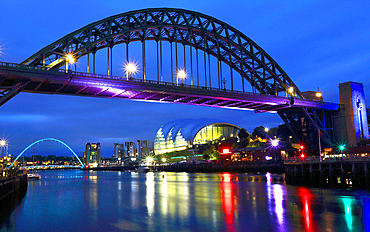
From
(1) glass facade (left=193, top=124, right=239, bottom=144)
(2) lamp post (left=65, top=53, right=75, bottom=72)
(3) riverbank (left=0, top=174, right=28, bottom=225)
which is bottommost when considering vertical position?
(3) riverbank (left=0, top=174, right=28, bottom=225)

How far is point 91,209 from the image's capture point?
106 ft

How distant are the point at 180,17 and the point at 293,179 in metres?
36.1

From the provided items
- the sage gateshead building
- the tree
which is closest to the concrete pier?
the tree

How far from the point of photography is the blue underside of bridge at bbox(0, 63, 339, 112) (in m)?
43.6

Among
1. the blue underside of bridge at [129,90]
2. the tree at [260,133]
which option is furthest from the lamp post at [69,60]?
the tree at [260,133]

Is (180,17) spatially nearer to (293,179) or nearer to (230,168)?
(293,179)

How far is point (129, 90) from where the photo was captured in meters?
53.6

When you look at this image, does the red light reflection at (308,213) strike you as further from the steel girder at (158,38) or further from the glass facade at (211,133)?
the glass facade at (211,133)

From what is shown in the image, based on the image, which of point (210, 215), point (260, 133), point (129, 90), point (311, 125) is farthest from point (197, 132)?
point (210, 215)

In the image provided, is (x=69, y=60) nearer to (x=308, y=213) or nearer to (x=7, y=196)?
(x=7, y=196)

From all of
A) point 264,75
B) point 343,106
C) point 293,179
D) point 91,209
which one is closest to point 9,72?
point 91,209

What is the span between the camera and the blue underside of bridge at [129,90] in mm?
43594

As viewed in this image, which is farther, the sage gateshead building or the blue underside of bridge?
the sage gateshead building

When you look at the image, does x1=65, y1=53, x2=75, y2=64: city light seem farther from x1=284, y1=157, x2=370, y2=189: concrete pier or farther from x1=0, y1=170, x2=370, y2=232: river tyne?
x1=284, y1=157, x2=370, y2=189: concrete pier
